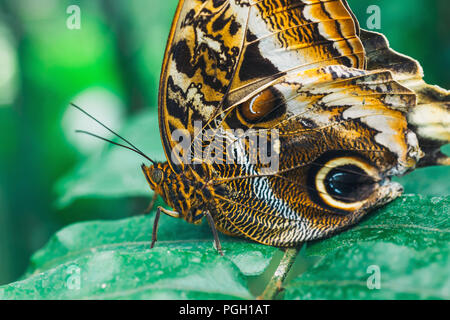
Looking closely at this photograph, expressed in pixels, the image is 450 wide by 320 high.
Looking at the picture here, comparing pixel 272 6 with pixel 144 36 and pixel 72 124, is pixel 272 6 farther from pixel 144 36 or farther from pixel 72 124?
pixel 144 36

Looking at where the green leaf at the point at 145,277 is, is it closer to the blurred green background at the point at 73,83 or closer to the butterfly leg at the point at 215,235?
the butterfly leg at the point at 215,235

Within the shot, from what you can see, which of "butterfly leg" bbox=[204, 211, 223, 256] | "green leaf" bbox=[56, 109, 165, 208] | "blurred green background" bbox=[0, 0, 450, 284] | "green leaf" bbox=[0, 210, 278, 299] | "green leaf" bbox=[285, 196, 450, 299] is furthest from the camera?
"blurred green background" bbox=[0, 0, 450, 284]

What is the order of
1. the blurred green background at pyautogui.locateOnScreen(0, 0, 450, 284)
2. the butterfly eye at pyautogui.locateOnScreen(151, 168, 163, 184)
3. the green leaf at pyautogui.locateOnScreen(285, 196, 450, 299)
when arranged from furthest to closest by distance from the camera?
the blurred green background at pyautogui.locateOnScreen(0, 0, 450, 284) → the butterfly eye at pyautogui.locateOnScreen(151, 168, 163, 184) → the green leaf at pyautogui.locateOnScreen(285, 196, 450, 299)

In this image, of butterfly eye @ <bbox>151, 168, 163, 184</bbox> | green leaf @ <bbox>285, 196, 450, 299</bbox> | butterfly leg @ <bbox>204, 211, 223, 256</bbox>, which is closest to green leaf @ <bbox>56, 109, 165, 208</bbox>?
butterfly eye @ <bbox>151, 168, 163, 184</bbox>

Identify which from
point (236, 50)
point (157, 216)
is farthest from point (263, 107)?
point (157, 216)

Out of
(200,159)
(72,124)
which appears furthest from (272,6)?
(72,124)

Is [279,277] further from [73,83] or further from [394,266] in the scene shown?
[73,83]

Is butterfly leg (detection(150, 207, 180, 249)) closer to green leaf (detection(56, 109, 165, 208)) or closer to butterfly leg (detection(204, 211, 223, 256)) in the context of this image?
butterfly leg (detection(204, 211, 223, 256))
